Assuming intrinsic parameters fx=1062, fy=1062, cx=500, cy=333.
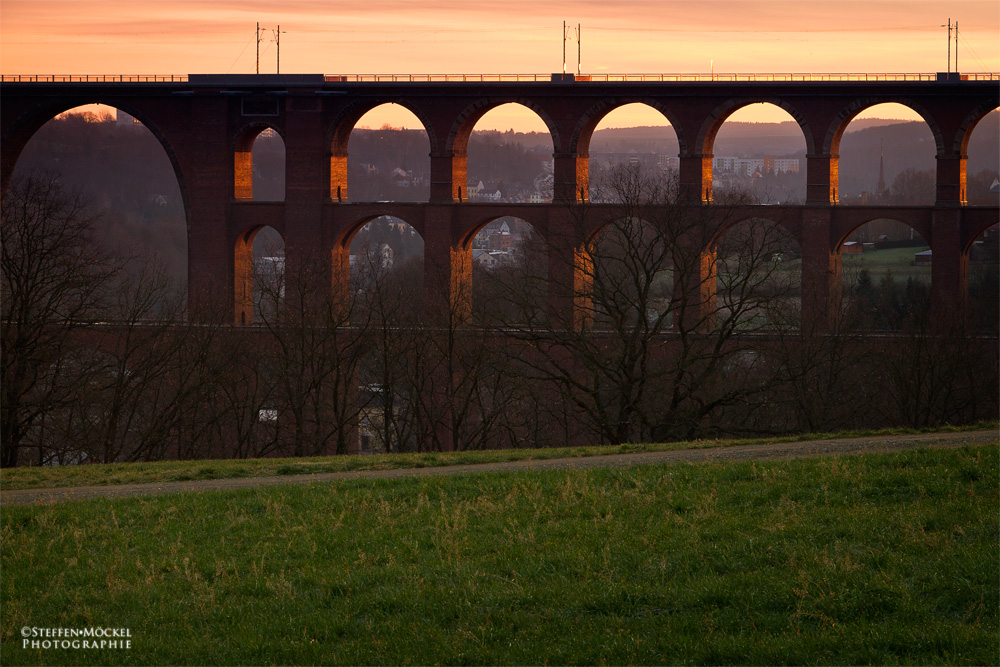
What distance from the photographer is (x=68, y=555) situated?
8.82 meters

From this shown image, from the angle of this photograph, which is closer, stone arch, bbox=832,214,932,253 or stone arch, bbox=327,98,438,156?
stone arch, bbox=832,214,932,253

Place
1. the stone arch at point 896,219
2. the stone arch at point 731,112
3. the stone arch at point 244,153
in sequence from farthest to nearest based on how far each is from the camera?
1. the stone arch at point 244,153
2. the stone arch at point 731,112
3. the stone arch at point 896,219

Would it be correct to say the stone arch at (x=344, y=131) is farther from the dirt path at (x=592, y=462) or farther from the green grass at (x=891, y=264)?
the green grass at (x=891, y=264)

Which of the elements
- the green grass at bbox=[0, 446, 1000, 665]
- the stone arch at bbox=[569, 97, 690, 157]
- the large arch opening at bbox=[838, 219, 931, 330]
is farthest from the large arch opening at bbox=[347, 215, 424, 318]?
the green grass at bbox=[0, 446, 1000, 665]

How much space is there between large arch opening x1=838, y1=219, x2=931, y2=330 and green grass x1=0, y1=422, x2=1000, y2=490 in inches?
662

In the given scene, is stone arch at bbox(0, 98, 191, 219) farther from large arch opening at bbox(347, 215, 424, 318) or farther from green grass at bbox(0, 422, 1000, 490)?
green grass at bbox(0, 422, 1000, 490)

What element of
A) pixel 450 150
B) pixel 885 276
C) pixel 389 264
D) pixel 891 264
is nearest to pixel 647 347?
pixel 450 150

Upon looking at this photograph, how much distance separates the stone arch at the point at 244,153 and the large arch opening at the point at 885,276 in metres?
20.4

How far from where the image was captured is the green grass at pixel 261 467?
13.1 meters

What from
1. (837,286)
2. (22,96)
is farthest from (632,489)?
(22,96)

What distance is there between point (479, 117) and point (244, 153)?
8603 mm

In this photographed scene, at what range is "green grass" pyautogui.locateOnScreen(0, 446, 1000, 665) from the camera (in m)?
6.80

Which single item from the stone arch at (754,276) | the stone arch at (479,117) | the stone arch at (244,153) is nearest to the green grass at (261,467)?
the stone arch at (754,276)

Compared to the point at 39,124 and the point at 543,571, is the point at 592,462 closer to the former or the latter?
the point at 543,571
